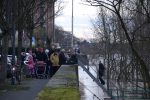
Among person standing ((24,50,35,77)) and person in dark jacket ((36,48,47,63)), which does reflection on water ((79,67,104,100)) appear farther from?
person in dark jacket ((36,48,47,63))

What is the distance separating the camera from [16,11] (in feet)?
96.4

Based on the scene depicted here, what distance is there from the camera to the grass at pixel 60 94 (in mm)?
15406

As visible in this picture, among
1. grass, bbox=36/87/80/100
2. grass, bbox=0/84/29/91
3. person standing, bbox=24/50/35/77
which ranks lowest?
grass, bbox=0/84/29/91

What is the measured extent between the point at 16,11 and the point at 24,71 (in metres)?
8.21

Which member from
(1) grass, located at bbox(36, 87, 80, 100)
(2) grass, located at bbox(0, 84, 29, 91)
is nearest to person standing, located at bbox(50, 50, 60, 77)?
(2) grass, located at bbox(0, 84, 29, 91)

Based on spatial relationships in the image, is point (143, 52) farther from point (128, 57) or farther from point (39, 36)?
point (39, 36)

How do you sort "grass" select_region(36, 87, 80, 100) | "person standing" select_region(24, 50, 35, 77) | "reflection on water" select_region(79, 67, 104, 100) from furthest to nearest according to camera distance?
"person standing" select_region(24, 50, 35, 77) → "reflection on water" select_region(79, 67, 104, 100) → "grass" select_region(36, 87, 80, 100)

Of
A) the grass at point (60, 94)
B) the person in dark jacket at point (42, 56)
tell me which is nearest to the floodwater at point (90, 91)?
the grass at point (60, 94)

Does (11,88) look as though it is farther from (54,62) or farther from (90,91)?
(54,62)

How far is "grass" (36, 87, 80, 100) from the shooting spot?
50.5 feet

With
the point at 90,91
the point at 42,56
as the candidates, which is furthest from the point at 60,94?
the point at 42,56

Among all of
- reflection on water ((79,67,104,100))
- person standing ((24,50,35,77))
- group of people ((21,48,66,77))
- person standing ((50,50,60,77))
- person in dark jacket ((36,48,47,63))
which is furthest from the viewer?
person in dark jacket ((36,48,47,63))

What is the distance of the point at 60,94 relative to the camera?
1617cm

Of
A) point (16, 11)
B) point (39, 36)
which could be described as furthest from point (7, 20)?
point (39, 36)
